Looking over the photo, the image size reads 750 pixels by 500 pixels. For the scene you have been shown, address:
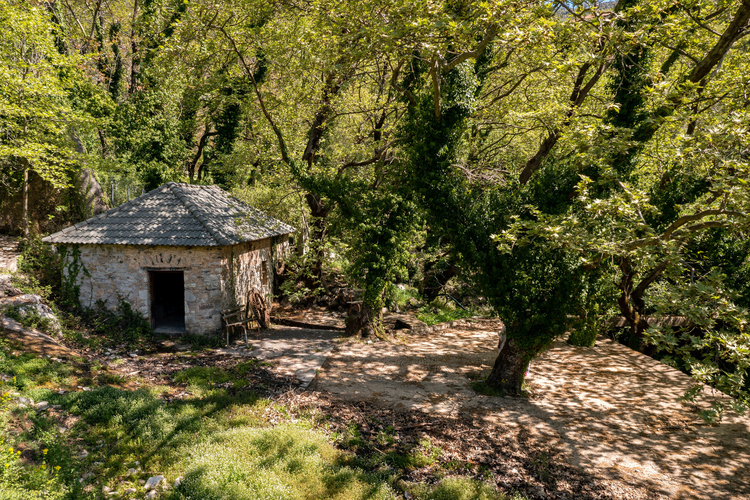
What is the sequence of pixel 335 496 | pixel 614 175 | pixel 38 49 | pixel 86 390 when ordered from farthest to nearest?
pixel 38 49 → pixel 86 390 → pixel 614 175 → pixel 335 496

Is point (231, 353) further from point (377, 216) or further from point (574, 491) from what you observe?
point (574, 491)

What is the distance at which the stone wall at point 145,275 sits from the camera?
10.5 m

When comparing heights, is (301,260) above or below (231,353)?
above

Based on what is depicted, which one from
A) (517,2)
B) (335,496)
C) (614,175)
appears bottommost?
(335,496)

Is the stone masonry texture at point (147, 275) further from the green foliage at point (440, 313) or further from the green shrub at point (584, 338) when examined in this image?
the green shrub at point (584, 338)

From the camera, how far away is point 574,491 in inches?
224

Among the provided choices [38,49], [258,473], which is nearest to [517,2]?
[258,473]

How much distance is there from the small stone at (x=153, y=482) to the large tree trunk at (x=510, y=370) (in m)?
6.33

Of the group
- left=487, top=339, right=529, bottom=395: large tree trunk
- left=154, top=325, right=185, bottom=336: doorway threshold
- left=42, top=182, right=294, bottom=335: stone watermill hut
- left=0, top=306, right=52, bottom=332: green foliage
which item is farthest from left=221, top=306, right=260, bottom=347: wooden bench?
left=487, top=339, right=529, bottom=395: large tree trunk

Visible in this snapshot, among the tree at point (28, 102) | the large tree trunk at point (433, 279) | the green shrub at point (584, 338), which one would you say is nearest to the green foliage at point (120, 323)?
the tree at point (28, 102)

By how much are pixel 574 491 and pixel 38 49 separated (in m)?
17.7

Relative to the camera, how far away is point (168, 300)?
44.2ft

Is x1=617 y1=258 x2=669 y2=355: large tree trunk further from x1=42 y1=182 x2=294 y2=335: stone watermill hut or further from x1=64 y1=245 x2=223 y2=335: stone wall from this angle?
x1=64 y1=245 x2=223 y2=335: stone wall

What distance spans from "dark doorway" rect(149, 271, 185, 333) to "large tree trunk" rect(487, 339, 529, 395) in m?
8.42
